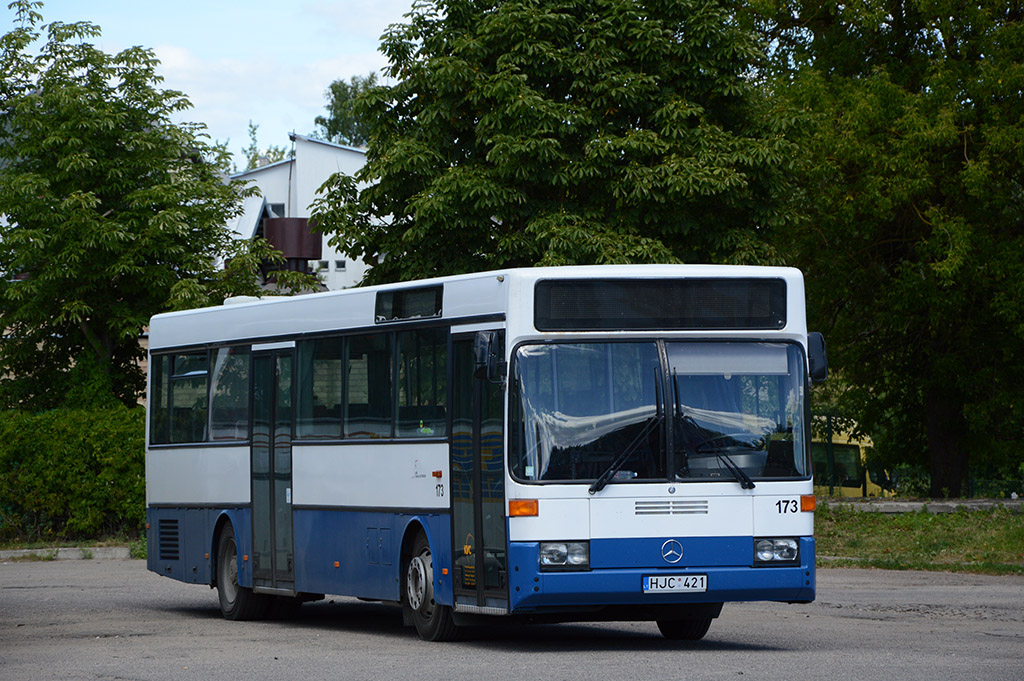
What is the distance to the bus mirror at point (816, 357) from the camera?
12445mm

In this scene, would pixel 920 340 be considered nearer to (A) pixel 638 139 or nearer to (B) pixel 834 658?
(A) pixel 638 139

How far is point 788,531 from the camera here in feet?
40.8

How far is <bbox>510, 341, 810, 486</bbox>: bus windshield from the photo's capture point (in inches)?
477

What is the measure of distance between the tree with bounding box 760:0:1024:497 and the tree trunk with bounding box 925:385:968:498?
0.03 meters

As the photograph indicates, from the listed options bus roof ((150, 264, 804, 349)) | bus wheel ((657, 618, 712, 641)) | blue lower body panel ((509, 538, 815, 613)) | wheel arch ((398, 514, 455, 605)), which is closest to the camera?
blue lower body panel ((509, 538, 815, 613))

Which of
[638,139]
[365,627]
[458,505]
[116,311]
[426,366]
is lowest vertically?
[365,627]

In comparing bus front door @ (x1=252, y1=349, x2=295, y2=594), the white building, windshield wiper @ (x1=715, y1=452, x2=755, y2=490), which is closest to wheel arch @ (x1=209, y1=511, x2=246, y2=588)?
bus front door @ (x1=252, y1=349, x2=295, y2=594)

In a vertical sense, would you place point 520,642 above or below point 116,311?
below

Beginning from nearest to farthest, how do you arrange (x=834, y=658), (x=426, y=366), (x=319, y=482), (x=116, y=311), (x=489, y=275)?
1. (x=834, y=658)
2. (x=489, y=275)
3. (x=426, y=366)
4. (x=319, y=482)
5. (x=116, y=311)

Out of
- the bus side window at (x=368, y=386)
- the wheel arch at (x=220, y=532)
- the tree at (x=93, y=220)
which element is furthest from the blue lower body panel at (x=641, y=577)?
the tree at (x=93, y=220)

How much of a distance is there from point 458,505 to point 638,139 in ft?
42.1

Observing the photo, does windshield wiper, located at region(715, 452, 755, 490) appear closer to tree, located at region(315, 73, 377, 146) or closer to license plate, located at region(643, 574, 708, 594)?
license plate, located at region(643, 574, 708, 594)

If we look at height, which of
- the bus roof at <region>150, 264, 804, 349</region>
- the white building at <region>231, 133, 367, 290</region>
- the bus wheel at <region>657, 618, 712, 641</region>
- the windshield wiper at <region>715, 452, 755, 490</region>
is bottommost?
the bus wheel at <region>657, 618, 712, 641</region>

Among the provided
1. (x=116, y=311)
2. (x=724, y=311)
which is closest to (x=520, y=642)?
(x=724, y=311)
